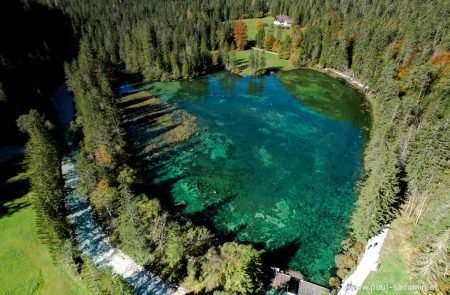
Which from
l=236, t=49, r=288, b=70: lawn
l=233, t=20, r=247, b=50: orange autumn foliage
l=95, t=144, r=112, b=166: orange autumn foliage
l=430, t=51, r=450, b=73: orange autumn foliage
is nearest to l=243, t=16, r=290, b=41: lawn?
l=233, t=20, r=247, b=50: orange autumn foliage

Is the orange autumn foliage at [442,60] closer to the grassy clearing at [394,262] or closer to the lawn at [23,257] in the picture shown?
the grassy clearing at [394,262]

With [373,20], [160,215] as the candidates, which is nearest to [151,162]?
[160,215]

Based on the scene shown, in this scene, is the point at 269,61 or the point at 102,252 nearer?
the point at 102,252

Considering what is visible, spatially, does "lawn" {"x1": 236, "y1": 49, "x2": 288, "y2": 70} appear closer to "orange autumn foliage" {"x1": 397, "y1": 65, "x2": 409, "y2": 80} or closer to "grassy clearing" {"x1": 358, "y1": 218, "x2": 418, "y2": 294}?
"orange autumn foliage" {"x1": 397, "y1": 65, "x2": 409, "y2": 80}

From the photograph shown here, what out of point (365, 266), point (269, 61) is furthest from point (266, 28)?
point (365, 266)

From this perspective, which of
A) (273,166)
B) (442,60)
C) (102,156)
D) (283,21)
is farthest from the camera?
(283,21)

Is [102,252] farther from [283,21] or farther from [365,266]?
[283,21]
